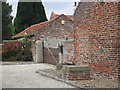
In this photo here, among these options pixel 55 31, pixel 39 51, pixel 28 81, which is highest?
pixel 55 31

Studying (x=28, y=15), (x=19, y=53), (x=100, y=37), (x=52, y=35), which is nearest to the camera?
(x=100, y=37)

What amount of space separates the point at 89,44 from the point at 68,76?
1903 millimetres

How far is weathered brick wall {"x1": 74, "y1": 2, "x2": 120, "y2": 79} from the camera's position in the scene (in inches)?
321

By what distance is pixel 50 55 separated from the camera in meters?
16.8

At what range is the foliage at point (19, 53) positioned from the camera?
65.5 ft

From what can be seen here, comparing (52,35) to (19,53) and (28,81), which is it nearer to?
(19,53)

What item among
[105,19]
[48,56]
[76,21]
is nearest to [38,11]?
[48,56]

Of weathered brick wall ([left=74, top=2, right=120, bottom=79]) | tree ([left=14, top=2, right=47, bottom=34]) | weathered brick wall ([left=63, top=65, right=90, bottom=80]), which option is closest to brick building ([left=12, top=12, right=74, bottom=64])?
weathered brick wall ([left=74, top=2, right=120, bottom=79])

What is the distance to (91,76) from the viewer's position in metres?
9.11

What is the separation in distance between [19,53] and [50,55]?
15.7 ft

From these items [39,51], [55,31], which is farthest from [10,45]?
[55,31]

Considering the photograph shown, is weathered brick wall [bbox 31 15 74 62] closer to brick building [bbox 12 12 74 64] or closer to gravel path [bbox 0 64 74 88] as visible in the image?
brick building [bbox 12 12 74 64]

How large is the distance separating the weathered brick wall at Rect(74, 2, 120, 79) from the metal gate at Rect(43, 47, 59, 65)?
5557 millimetres

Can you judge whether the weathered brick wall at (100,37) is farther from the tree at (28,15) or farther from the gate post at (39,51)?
the tree at (28,15)
